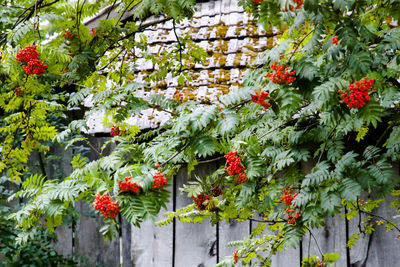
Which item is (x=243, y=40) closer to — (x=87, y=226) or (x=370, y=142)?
(x=370, y=142)

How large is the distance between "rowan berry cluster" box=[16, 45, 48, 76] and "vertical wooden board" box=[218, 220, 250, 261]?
1.66 meters

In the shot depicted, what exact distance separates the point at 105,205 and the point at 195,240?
1.80 metres

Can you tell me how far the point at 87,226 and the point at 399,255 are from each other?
2.93 metres

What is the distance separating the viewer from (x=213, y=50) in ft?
11.7

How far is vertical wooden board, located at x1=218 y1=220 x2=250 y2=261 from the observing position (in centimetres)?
325

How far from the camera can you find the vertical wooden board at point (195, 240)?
11.0 feet

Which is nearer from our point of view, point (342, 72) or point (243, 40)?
point (342, 72)

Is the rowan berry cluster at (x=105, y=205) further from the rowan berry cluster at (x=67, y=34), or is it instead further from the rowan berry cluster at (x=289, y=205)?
the rowan berry cluster at (x=67, y=34)

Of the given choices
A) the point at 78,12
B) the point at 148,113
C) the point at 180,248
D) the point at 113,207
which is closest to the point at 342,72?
the point at 113,207

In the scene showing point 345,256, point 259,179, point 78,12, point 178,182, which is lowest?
point 345,256

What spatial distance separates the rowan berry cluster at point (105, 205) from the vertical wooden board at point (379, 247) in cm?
178

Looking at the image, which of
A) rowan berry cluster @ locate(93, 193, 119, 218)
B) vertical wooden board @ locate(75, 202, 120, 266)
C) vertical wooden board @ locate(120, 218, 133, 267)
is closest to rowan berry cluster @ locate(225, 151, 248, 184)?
rowan berry cluster @ locate(93, 193, 119, 218)

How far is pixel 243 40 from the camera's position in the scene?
11.8 feet

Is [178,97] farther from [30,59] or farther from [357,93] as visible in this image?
[357,93]
